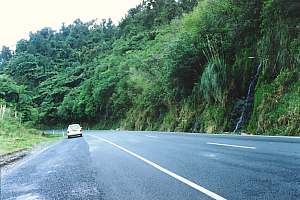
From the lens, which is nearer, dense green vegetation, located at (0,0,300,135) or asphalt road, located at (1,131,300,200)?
asphalt road, located at (1,131,300,200)

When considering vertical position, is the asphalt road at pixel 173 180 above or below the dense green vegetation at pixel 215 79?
below

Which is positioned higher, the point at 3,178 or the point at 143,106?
the point at 143,106

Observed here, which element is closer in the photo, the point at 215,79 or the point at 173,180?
the point at 173,180

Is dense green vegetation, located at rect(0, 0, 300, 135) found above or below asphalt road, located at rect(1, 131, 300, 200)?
above

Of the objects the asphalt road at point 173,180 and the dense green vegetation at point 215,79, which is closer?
the asphalt road at point 173,180

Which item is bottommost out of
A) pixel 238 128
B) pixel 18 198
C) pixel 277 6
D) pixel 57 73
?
pixel 18 198

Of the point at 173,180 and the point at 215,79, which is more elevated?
the point at 215,79

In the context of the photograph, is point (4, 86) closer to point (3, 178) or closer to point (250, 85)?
point (250, 85)

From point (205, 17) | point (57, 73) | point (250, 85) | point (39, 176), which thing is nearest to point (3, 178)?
point (39, 176)

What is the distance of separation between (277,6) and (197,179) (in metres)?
21.1

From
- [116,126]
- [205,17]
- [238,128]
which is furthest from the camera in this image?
[116,126]

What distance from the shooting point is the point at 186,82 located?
3978 cm

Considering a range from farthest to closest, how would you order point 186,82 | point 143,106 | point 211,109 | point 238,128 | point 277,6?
point 143,106, point 186,82, point 211,109, point 238,128, point 277,6

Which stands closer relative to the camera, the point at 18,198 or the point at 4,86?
the point at 18,198
